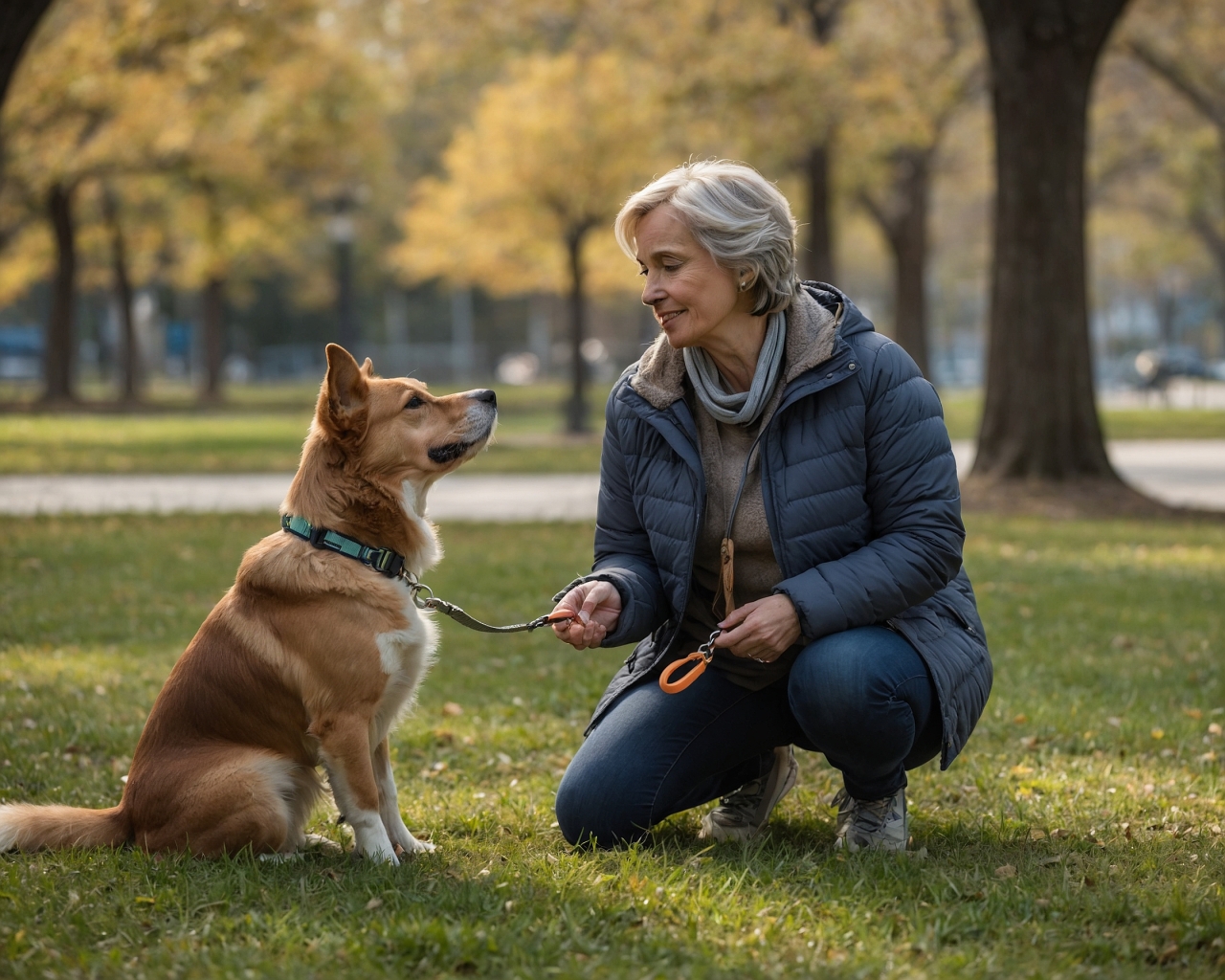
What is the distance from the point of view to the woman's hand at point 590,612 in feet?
13.2

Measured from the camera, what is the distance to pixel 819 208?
22.2m

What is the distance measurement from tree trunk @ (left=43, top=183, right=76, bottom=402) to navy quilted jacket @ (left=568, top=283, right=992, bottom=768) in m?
28.3

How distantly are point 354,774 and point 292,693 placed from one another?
31cm

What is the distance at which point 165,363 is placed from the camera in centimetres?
6844

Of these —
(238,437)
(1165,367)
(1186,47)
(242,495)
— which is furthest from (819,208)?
(1165,367)

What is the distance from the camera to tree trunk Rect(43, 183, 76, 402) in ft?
96.7

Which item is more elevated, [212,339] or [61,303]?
[61,303]

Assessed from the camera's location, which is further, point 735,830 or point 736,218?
point 735,830

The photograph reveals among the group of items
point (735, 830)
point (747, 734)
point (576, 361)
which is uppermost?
point (576, 361)

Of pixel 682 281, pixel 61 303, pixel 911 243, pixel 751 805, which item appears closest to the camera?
pixel 682 281

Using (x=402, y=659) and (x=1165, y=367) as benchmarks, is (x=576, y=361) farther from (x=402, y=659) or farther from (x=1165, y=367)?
(x=402, y=659)

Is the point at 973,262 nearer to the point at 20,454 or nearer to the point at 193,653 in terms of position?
the point at 20,454

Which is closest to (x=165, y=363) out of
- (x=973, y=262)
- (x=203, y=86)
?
(x=973, y=262)

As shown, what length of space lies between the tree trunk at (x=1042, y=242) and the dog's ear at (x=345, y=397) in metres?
10.3
